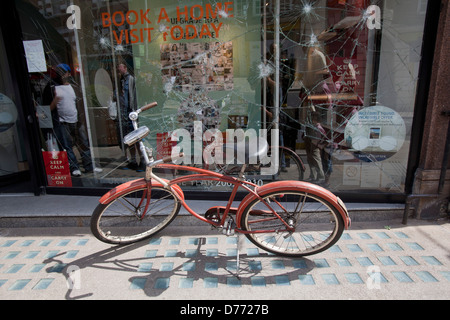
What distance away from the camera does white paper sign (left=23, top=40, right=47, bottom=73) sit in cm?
407

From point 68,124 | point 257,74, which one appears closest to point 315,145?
point 257,74

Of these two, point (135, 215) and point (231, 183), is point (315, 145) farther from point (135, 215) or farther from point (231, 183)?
point (135, 215)

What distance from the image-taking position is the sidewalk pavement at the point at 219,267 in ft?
7.90

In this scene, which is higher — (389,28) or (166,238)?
(389,28)

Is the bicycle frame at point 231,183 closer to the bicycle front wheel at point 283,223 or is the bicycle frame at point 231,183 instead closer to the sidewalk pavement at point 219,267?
the bicycle front wheel at point 283,223

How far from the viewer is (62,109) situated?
14.6ft

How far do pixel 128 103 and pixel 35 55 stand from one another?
147 centimetres

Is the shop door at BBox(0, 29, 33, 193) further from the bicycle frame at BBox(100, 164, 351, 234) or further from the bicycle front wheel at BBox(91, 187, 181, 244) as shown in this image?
the bicycle frame at BBox(100, 164, 351, 234)

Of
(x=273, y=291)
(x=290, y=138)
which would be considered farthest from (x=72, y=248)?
(x=290, y=138)

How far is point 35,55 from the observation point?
4.12m

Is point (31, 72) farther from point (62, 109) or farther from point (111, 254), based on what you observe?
point (111, 254)

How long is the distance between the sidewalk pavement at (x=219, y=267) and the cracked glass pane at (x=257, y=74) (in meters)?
1.05

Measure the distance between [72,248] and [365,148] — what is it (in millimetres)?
4131

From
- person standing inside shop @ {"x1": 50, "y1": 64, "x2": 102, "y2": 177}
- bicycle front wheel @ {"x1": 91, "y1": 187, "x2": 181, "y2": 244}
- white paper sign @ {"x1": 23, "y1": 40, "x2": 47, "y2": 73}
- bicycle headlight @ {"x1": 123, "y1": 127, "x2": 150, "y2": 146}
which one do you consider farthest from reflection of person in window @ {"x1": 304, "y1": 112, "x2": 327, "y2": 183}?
white paper sign @ {"x1": 23, "y1": 40, "x2": 47, "y2": 73}
